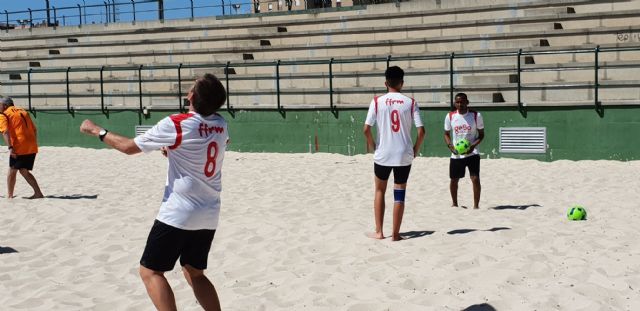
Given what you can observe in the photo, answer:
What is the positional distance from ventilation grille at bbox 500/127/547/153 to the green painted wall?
0.11 m

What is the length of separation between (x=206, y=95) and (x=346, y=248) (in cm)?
352

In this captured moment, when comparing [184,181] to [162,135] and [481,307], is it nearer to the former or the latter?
[162,135]

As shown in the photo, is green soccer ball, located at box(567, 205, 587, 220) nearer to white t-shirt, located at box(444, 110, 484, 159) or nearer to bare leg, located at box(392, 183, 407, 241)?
white t-shirt, located at box(444, 110, 484, 159)

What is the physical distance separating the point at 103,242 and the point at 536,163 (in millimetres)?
10478

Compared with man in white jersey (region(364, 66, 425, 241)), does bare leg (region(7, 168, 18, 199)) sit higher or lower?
lower

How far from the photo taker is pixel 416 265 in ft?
22.0

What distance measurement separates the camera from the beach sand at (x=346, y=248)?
19.0 ft

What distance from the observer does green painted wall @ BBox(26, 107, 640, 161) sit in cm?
1603

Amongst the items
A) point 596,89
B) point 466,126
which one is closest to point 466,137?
point 466,126

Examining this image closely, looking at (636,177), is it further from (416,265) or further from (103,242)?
(103,242)

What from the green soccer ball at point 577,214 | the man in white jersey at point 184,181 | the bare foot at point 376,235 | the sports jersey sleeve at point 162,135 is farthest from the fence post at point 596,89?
the sports jersey sleeve at point 162,135

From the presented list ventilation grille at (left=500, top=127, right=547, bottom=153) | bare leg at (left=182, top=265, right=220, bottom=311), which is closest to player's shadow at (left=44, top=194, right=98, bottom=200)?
bare leg at (left=182, top=265, right=220, bottom=311)

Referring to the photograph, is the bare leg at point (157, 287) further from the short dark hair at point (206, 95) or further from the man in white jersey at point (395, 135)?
the man in white jersey at point (395, 135)

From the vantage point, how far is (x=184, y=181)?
4.37m
